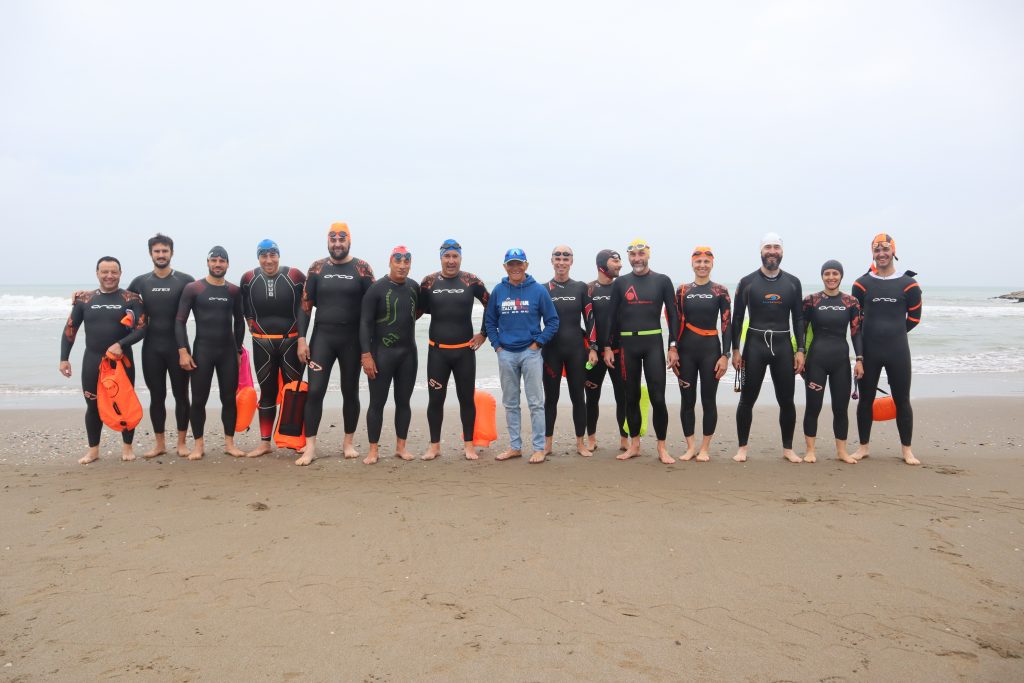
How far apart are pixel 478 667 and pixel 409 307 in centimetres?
360

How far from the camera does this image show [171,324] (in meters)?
5.86

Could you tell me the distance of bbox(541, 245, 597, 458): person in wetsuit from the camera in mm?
5871

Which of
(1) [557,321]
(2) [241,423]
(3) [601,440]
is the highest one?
(1) [557,321]

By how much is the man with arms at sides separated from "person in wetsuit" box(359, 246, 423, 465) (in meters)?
0.72

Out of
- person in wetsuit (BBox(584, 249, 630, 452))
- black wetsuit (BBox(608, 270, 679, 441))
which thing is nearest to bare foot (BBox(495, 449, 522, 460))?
person in wetsuit (BBox(584, 249, 630, 452))

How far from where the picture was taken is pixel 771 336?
18.7 ft

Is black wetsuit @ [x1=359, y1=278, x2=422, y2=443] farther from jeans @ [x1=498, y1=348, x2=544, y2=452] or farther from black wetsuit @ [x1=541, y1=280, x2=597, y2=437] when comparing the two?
black wetsuit @ [x1=541, y1=280, x2=597, y2=437]

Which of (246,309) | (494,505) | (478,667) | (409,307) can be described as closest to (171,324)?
(246,309)

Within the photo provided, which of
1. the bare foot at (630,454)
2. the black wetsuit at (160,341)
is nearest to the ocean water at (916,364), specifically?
the black wetsuit at (160,341)

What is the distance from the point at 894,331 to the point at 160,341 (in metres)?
6.32

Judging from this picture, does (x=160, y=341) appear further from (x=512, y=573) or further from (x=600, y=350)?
(x=512, y=573)

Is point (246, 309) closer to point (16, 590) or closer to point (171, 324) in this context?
point (171, 324)

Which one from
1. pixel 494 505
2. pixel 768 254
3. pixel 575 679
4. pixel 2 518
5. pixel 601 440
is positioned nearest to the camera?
pixel 575 679

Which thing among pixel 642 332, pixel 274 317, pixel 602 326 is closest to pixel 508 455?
pixel 602 326
